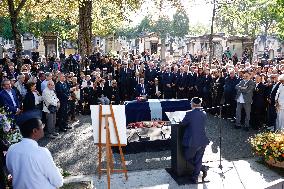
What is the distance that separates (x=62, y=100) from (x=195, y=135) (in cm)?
626

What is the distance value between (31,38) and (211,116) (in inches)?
1511

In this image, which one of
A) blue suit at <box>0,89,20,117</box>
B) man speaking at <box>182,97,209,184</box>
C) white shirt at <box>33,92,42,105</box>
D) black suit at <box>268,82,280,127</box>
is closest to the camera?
man speaking at <box>182,97,209,184</box>

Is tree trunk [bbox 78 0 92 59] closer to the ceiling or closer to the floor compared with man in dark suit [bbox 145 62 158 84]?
closer to the ceiling

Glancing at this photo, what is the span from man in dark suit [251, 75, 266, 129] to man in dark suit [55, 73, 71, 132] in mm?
6860

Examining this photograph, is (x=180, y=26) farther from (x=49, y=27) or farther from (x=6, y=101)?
(x=6, y=101)

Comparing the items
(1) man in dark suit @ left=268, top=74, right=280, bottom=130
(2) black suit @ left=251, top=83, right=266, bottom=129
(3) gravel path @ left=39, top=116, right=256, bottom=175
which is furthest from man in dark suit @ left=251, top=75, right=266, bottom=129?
(3) gravel path @ left=39, top=116, right=256, bottom=175

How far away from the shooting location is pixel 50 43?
2995cm

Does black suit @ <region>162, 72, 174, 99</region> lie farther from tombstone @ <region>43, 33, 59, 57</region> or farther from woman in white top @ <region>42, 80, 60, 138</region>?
tombstone @ <region>43, 33, 59, 57</region>

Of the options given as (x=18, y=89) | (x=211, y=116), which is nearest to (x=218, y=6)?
(x=211, y=116)

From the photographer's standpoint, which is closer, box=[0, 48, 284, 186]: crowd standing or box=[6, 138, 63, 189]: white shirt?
box=[6, 138, 63, 189]: white shirt

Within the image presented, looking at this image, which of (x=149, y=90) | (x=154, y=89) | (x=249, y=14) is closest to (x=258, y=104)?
(x=154, y=89)

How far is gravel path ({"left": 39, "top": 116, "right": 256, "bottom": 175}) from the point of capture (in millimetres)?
9945

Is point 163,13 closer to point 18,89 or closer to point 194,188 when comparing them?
point 18,89

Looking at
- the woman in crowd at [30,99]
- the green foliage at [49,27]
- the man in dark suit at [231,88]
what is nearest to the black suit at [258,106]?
the man in dark suit at [231,88]
